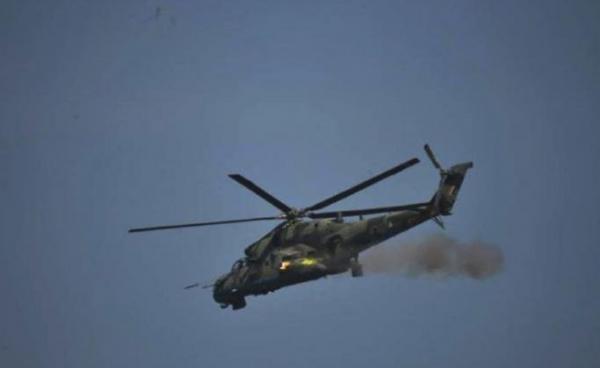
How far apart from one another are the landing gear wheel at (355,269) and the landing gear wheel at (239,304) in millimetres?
7765

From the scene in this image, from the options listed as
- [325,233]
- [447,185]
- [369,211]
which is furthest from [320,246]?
[447,185]

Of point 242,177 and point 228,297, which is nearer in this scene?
point 242,177

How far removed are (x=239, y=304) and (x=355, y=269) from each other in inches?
326

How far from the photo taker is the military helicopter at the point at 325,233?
4088cm

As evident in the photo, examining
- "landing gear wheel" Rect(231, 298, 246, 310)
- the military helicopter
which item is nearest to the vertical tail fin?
the military helicopter

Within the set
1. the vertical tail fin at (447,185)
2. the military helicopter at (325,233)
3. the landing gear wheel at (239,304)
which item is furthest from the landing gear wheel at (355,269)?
the landing gear wheel at (239,304)

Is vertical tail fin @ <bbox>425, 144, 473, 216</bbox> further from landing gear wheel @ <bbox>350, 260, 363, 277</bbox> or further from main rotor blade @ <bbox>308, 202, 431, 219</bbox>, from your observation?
landing gear wheel @ <bbox>350, 260, 363, 277</bbox>

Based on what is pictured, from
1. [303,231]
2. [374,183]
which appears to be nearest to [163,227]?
[303,231]

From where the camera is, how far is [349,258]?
41719mm

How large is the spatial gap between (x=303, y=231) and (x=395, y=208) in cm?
618

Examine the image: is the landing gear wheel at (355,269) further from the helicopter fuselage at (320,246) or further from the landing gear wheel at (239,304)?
the landing gear wheel at (239,304)

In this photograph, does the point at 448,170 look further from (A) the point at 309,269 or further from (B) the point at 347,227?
(A) the point at 309,269

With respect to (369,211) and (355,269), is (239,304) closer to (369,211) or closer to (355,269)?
(355,269)

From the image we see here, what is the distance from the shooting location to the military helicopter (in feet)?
134
